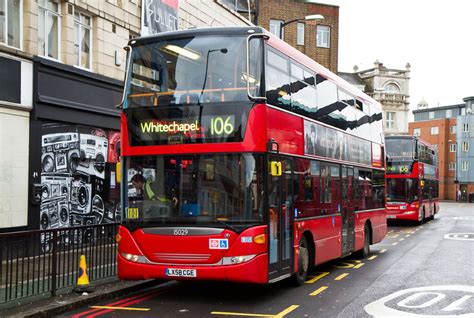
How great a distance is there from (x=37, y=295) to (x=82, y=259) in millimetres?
935

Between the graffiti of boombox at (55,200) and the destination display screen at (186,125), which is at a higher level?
the destination display screen at (186,125)

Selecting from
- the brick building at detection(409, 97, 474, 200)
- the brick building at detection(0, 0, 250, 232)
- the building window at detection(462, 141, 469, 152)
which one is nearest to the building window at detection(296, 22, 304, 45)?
the brick building at detection(0, 0, 250, 232)

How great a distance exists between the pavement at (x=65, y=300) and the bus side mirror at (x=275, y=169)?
3468mm

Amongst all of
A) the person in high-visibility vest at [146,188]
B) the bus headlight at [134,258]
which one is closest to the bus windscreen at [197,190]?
the person in high-visibility vest at [146,188]

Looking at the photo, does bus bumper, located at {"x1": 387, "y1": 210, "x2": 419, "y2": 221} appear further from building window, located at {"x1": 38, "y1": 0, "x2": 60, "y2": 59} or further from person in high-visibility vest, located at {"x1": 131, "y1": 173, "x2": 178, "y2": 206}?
person in high-visibility vest, located at {"x1": 131, "y1": 173, "x2": 178, "y2": 206}

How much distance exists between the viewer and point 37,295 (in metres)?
9.30

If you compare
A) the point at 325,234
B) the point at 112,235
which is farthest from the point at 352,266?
the point at 112,235

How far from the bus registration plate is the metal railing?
1836 mm

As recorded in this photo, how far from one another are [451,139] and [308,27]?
207 ft

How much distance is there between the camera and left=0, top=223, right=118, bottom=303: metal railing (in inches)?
333

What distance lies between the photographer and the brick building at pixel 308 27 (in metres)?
43.3

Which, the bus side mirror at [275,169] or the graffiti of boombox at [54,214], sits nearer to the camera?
the bus side mirror at [275,169]

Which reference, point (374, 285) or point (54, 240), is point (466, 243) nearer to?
point (374, 285)

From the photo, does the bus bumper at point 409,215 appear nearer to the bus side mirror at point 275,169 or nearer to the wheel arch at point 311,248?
the wheel arch at point 311,248
